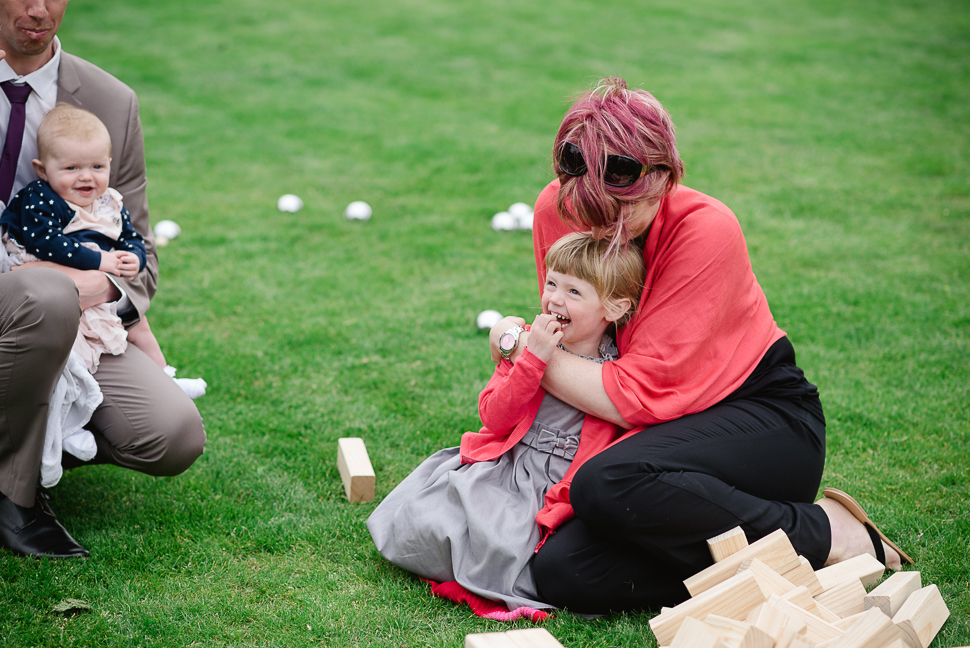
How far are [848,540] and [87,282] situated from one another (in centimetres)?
279

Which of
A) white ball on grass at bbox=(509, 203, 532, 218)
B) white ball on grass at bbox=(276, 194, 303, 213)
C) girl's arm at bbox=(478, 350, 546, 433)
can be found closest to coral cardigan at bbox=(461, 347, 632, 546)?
girl's arm at bbox=(478, 350, 546, 433)

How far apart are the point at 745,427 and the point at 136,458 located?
2.12 meters

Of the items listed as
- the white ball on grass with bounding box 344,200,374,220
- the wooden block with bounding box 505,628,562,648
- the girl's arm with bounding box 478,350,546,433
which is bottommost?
the white ball on grass with bounding box 344,200,374,220

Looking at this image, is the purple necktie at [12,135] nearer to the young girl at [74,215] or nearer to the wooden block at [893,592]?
the young girl at [74,215]

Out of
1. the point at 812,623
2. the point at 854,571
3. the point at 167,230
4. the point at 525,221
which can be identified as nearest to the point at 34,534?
the point at 812,623

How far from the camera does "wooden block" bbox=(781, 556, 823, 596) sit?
8.38ft

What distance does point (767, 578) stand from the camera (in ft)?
8.04

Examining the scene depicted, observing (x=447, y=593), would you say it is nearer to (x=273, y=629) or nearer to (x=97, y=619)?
(x=273, y=629)

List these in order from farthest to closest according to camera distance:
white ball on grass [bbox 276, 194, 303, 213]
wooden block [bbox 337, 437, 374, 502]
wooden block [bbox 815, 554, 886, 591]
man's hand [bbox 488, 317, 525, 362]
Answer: white ball on grass [bbox 276, 194, 303, 213] < wooden block [bbox 337, 437, 374, 502] < man's hand [bbox 488, 317, 525, 362] < wooden block [bbox 815, 554, 886, 591]

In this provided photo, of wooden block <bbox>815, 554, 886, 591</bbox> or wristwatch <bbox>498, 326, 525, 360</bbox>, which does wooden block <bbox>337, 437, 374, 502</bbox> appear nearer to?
wristwatch <bbox>498, 326, 525, 360</bbox>

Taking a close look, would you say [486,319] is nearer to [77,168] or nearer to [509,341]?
[509,341]

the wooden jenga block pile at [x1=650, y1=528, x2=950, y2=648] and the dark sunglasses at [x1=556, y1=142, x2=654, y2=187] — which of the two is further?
the dark sunglasses at [x1=556, y1=142, x2=654, y2=187]

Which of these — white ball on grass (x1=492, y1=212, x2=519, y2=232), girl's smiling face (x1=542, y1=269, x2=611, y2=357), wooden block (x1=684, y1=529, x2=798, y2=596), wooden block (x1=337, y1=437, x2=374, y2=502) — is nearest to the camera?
wooden block (x1=684, y1=529, x2=798, y2=596)

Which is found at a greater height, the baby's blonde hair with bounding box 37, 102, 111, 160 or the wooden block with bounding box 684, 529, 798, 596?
the baby's blonde hair with bounding box 37, 102, 111, 160
